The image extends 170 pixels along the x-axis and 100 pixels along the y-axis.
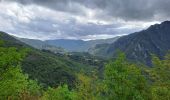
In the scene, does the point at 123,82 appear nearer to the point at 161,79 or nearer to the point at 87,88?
the point at 161,79

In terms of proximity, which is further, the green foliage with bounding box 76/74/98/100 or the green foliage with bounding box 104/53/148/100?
the green foliage with bounding box 76/74/98/100

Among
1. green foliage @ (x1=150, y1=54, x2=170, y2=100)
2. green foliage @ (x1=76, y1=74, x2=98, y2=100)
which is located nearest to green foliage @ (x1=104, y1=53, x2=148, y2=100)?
green foliage @ (x1=150, y1=54, x2=170, y2=100)

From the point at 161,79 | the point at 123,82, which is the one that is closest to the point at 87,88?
the point at 123,82

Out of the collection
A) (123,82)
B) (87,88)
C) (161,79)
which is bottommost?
(87,88)

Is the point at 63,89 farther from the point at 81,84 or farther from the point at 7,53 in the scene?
the point at 7,53

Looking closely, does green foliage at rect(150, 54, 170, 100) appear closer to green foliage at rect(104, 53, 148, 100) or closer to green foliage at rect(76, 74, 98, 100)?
green foliage at rect(104, 53, 148, 100)

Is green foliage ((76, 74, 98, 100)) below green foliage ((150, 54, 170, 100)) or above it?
below

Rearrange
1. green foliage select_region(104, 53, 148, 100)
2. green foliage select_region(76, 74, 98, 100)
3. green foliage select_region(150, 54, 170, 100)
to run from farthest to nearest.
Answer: green foliage select_region(76, 74, 98, 100)
green foliage select_region(104, 53, 148, 100)
green foliage select_region(150, 54, 170, 100)

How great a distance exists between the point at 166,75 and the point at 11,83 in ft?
79.4

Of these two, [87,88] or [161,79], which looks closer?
[161,79]

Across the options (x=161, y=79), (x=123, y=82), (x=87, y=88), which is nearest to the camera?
(x=161, y=79)

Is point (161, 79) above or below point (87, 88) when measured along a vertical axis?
above

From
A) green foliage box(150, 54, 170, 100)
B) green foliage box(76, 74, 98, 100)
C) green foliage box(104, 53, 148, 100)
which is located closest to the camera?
green foliage box(150, 54, 170, 100)

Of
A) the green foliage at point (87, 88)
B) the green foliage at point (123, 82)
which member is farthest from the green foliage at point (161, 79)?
the green foliage at point (87, 88)
